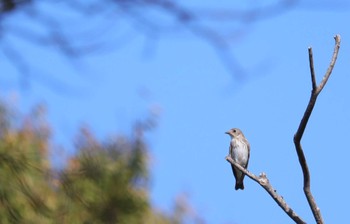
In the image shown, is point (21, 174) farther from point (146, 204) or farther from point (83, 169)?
point (146, 204)

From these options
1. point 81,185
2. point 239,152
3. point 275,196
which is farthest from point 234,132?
point 81,185

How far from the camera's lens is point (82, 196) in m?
2.17

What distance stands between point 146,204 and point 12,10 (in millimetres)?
618

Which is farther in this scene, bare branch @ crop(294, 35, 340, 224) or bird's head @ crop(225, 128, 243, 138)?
bird's head @ crop(225, 128, 243, 138)

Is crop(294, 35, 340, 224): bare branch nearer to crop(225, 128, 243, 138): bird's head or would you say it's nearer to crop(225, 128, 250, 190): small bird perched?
crop(225, 128, 250, 190): small bird perched

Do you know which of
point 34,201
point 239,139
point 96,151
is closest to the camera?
point 34,201

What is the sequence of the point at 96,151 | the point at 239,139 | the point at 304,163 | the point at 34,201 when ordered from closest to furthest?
the point at 34,201 → the point at 96,151 → the point at 304,163 → the point at 239,139

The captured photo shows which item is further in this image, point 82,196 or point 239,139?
point 239,139

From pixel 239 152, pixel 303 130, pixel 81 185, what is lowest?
pixel 81 185

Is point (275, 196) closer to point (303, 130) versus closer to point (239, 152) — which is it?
point (303, 130)

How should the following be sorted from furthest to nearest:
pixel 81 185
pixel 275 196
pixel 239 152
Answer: pixel 239 152 < pixel 275 196 < pixel 81 185

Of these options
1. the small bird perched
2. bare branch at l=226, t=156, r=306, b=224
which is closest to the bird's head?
the small bird perched

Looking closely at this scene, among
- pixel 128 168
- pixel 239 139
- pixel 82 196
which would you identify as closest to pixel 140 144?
pixel 128 168

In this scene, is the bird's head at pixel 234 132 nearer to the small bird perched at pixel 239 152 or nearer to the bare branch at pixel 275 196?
the small bird perched at pixel 239 152
